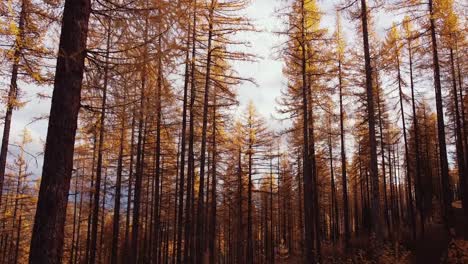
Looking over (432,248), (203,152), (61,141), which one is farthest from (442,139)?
(61,141)

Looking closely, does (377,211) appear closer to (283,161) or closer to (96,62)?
(96,62)

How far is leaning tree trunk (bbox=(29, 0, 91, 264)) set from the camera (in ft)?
13.4

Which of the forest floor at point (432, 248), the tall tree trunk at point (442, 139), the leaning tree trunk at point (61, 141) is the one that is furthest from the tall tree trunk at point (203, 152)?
the leaning tree trunk at point (61, 141)

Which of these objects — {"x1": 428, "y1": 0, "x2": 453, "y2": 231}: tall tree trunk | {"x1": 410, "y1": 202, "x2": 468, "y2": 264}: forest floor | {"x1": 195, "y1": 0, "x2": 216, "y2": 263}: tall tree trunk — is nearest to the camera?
{"x1": 410, "y1": 202, "x2": 468, "y2": 264}: forest floor

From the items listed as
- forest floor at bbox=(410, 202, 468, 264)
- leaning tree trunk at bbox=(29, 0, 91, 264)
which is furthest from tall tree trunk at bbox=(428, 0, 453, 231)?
leaning tree trunk at bbox=(29, 0, 91, 264)

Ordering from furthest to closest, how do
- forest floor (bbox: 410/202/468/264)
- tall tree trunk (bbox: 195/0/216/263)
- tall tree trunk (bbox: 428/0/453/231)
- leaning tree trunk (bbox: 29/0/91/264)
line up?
1. tall tree trunk (bbox: 195/0/216/263)
2. tall tree trunk (bbox: 428/0/453/231)
3. forest floor (bbox: 410/202/468/264)
4. leaning tree trunk (bbox: 29/0/91/264)

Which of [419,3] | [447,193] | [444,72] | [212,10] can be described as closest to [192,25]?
[212,10]

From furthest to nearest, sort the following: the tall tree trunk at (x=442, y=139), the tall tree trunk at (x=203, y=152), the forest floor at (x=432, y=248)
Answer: the tall tree trunk at (x=203, y=152)
the tall tree trunk at (x=442, y=139)
the forest floor at (x=432, y=248)

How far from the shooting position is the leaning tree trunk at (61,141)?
13.4 feet

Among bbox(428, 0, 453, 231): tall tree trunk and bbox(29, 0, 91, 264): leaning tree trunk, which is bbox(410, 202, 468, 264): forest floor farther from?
bbox(29, 0, 91, 264): leaning tree trunk

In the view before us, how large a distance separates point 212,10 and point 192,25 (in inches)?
41.7

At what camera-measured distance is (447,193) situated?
1300 centimetres

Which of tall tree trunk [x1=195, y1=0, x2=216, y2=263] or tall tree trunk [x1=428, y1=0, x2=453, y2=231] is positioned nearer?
tall tree trunk [x1=428, y1=0, x2=453, y2=231]

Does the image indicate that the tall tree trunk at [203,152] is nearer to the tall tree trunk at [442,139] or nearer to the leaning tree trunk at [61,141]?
the tall tree trunk at [442,139]
